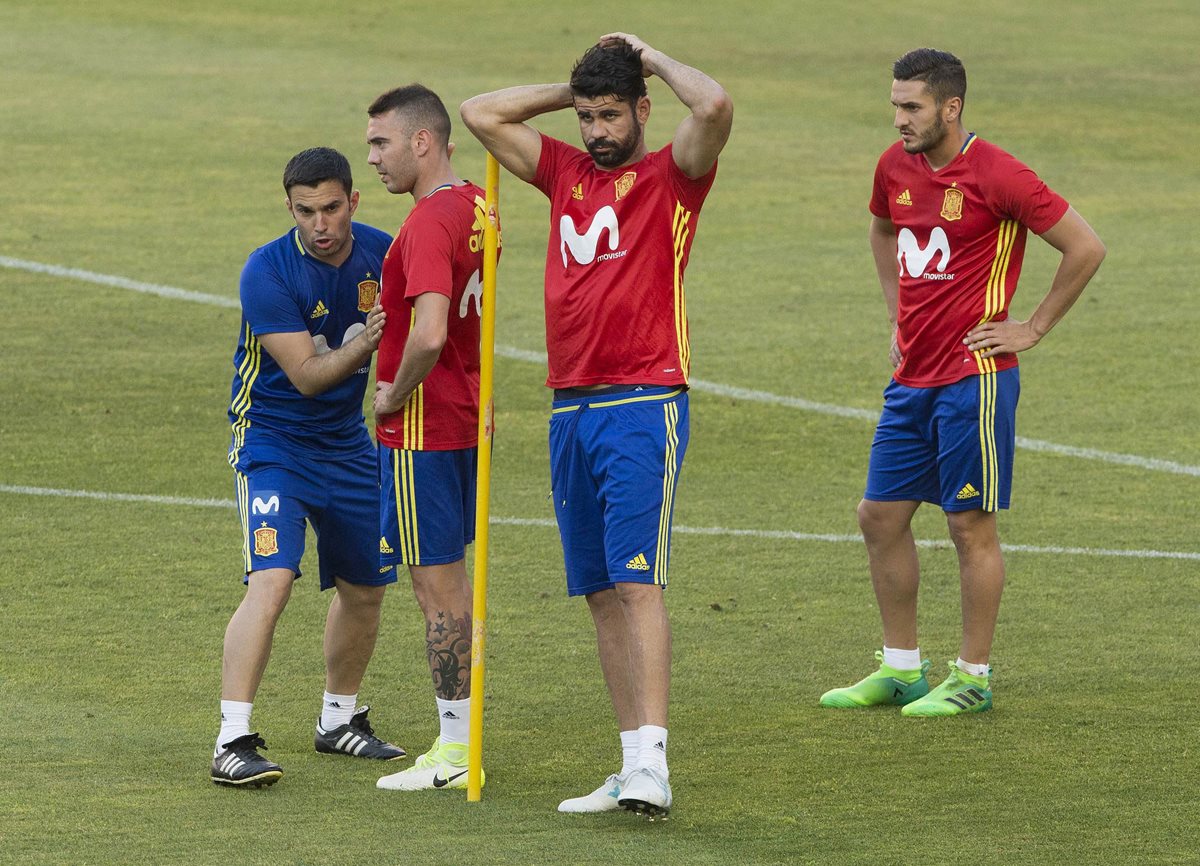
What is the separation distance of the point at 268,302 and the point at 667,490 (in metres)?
1.50

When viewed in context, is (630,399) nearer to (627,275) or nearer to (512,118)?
(627,275)

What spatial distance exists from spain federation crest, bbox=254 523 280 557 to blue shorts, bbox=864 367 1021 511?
7.59 feet

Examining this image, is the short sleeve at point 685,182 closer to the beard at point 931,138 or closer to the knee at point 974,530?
the beard at point 931,138

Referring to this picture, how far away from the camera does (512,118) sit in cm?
646

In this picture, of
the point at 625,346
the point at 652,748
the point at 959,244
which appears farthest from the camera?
the point at 959,244

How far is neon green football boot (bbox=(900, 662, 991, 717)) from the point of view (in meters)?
7.35

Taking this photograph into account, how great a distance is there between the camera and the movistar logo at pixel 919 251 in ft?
24.6

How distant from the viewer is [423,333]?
20.6ft

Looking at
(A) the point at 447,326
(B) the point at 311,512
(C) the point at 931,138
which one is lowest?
(B) the point at 311,512

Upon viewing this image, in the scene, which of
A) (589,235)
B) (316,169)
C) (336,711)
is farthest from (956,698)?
(316,169)

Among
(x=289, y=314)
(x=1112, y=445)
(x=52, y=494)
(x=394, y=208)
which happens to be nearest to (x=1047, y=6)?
(x=394, y=208)

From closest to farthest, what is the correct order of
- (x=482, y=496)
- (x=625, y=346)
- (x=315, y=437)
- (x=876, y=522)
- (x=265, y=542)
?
(x=625, y=346)
(x=482, y=496)
(x=265, y=542)
(x=315, y=437)
(x=876, y=522)

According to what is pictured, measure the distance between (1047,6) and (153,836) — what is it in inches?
1089

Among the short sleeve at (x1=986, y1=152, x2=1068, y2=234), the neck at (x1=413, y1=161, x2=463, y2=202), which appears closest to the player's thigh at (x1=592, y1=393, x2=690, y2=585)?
the neck at (x1=413, y1=161, x2=463, y2=202)
